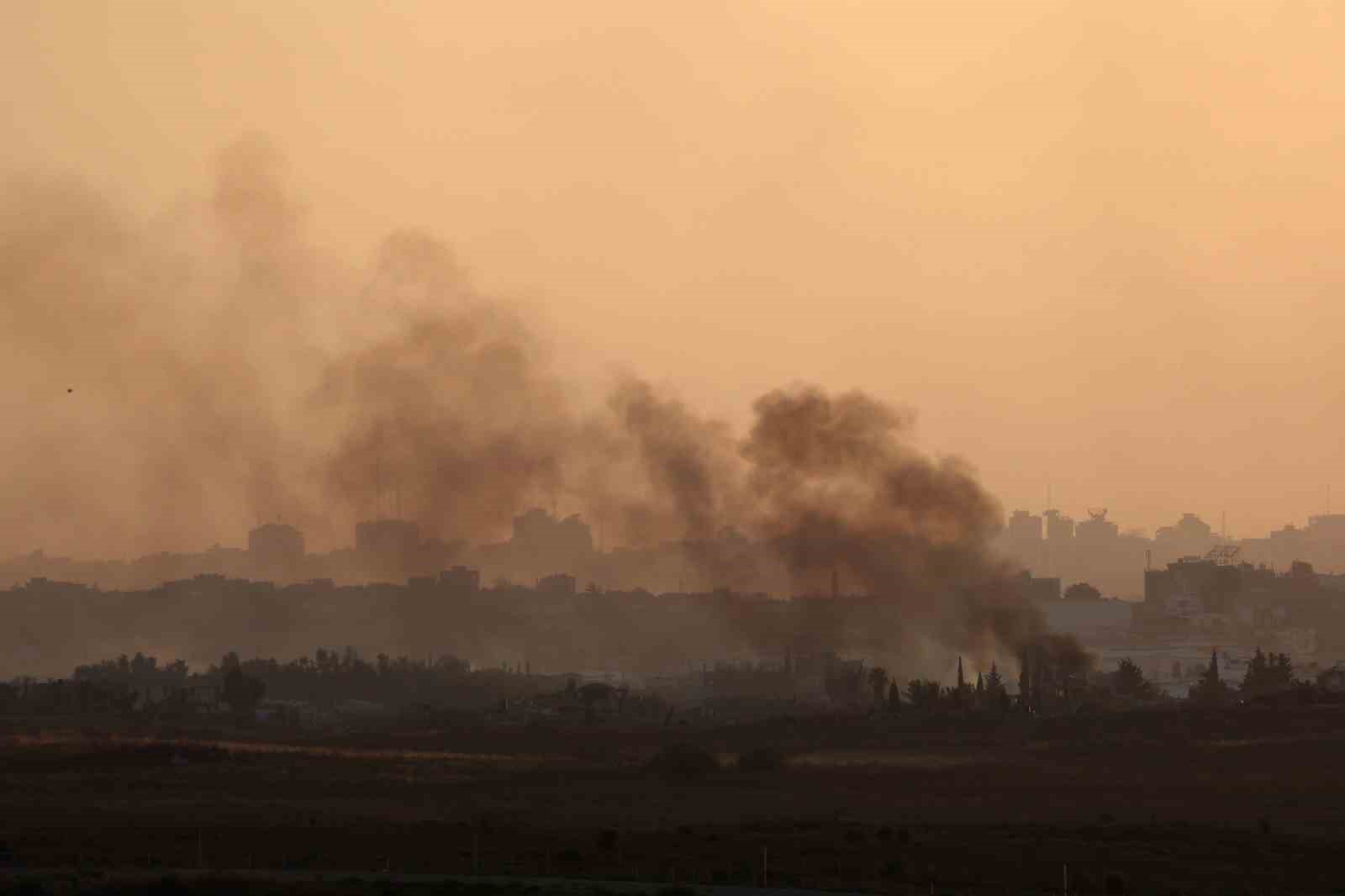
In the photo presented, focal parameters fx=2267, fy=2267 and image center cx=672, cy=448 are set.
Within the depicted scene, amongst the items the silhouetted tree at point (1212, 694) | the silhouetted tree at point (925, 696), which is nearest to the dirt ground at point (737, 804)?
the silhouetted tree at point (925, 696)

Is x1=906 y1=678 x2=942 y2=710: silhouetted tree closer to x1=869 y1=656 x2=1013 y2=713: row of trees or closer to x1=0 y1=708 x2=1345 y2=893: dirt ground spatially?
x1=869 y1=656 x2=1013 y2=713: row of trees

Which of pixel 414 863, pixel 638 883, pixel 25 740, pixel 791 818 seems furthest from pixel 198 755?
pixel 638 883

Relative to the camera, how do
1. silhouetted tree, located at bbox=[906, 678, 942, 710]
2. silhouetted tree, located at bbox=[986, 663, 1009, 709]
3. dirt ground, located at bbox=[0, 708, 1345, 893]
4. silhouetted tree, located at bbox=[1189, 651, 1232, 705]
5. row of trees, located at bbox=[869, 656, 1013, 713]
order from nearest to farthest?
dirt ground, located at bbox=[0, 708, 1345, 893], silhouetted tree, located at bbox=[986, 663, 1009, 709], row of trees, located at bbox=[869, 656, 1013, 713], silhouetted tree, located at bbox=[906, 678, 942, 710], silhouetted tree, located at bbox=[1189, 651, 1232, 705]

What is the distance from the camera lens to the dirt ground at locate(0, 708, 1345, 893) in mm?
92312

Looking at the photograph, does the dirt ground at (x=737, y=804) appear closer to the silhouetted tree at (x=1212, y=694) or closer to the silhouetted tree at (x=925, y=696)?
the silhouetted tree at (x=925, y=696)

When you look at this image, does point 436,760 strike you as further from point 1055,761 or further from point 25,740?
point 1055,761

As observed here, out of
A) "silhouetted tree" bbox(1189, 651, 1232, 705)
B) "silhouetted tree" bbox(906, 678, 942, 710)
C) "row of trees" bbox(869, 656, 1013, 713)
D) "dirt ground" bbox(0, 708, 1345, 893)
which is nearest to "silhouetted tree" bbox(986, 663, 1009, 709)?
"row of trees" bbox(869, 656, 1013, 713)

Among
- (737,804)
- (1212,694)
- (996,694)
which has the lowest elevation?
(737,804)

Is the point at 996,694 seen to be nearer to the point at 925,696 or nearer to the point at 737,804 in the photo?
the point at 925,696

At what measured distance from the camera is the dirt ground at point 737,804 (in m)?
92.3

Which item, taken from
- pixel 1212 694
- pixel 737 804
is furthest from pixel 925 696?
pixel 737 804

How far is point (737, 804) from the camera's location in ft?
417

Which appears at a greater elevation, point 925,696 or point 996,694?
point 996,694

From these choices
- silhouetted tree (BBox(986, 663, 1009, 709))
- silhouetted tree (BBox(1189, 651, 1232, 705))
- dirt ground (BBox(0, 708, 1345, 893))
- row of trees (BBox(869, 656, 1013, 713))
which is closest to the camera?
dirt ground (BBox(0, 708, 1345, 893))
